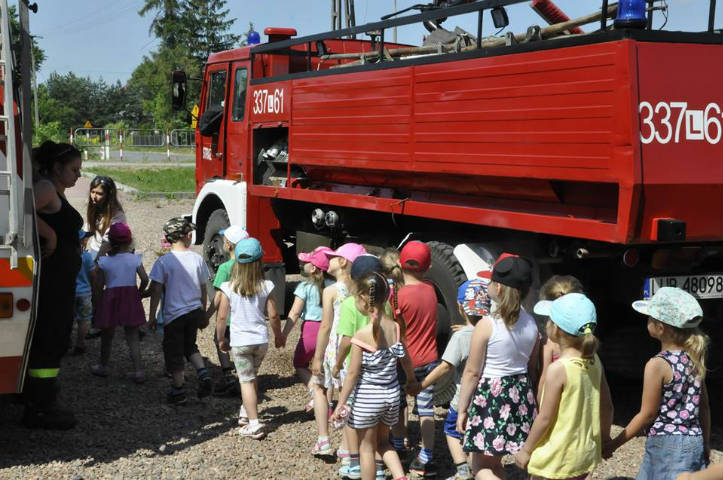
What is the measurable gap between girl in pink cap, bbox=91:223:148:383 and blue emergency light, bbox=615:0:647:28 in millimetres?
3844

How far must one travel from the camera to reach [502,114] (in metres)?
5.55

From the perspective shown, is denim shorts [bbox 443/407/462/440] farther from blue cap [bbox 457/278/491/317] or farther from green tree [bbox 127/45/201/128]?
green tree [bbox 127/45/201/128]

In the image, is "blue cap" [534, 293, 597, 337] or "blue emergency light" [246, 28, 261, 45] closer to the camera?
"blue cap" [534, 293, 597, 337]

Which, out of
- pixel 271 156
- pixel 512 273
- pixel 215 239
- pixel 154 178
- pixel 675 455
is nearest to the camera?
pixel 675 455

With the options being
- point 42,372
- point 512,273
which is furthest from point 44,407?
point 512,273

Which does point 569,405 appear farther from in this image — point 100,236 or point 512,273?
point 100,236

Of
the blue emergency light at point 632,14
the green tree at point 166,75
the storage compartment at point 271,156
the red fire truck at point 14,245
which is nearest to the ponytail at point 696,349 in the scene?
the blue emergency light at point 632,14

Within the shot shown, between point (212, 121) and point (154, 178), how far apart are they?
19.6m

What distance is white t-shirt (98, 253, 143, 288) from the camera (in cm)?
667

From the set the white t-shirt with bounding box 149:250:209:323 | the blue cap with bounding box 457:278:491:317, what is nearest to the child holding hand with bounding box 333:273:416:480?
the blue cap with bounding box 457:278:491:317

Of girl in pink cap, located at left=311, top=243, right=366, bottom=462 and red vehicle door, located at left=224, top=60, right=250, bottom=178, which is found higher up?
red vehicle door, located at left=224, top=60, right=250, bottom=178

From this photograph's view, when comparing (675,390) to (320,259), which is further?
(320,259)

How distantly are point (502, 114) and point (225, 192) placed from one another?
4714 mm

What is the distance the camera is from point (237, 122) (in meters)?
9.66
